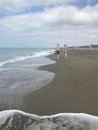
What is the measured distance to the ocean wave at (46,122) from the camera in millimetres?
4449

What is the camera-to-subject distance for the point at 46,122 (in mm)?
4648

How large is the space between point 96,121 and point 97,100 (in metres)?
2.81

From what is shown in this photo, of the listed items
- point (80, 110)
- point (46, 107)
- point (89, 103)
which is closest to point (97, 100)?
point (89, 103)

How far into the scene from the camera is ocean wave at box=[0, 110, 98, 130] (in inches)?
175

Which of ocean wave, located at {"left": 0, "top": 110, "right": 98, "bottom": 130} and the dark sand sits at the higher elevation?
ocean wave, located at {"left": 0, "top": 110, "right": 98, "bottom": 130}

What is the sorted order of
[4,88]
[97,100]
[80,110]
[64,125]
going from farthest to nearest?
[4,88], [97,100], [80,110], [64,125]

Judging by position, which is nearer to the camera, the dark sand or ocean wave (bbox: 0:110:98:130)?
ocean wave (bbox: 0:110:98:130)

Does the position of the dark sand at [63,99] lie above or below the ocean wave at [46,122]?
A: below

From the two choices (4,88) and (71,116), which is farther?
(4,88)

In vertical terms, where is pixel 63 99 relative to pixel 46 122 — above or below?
below

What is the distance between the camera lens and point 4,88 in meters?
9.43

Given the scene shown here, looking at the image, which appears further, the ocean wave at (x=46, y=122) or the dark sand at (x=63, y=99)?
the dark sand at (x=63, y=99)

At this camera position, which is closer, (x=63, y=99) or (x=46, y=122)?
(x=46, y=122)

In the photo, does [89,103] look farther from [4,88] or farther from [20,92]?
[4,88]
